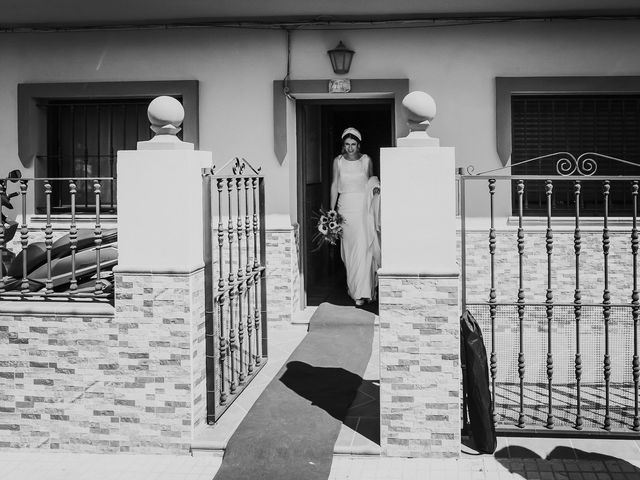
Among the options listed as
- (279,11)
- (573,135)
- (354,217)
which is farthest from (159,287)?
(573,135)

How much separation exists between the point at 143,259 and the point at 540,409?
311 centimetres

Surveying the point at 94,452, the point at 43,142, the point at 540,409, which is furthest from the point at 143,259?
the point at 43,142

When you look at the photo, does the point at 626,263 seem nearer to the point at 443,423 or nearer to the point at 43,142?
the point at 443,423

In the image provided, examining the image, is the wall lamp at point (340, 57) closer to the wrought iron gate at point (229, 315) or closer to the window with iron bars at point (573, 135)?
the window with iron bars at point (573, 135)

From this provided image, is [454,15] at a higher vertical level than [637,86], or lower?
higher

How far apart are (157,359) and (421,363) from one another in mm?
1747

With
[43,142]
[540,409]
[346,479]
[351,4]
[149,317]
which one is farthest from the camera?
[43,142]

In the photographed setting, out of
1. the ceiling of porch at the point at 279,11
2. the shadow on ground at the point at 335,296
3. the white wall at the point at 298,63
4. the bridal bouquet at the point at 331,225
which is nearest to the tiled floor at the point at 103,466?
the shadow on ground at the point at 335,296

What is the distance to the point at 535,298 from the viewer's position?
8883mm

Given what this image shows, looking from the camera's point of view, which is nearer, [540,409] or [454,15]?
[540,409]

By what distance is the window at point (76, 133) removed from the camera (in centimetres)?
923

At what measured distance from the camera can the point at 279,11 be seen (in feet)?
28.0

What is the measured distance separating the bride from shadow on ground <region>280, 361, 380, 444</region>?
2.66 meters

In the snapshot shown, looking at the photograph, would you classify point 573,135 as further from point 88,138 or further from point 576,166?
point 88,138
